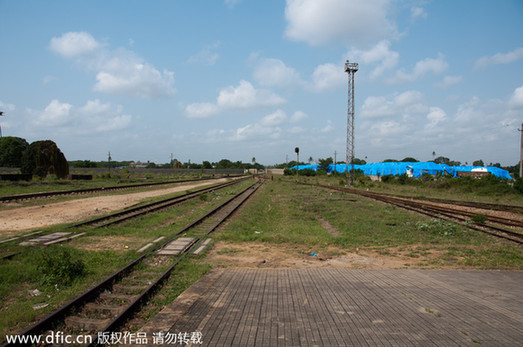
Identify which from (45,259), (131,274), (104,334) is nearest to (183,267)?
(131,274)

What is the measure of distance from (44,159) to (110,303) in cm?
4863

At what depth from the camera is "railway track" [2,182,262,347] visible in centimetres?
452

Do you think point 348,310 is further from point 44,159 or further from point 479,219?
point 44,159

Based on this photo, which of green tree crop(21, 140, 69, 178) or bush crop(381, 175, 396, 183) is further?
bush crop(381, 175, 396, 183)

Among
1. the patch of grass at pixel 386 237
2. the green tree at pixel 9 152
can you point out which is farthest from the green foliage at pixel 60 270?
the green tree at pixel 9 152

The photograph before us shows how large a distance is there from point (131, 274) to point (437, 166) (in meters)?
78.5

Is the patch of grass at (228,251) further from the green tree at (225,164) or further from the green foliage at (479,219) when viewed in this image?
the green tree at (225,164)

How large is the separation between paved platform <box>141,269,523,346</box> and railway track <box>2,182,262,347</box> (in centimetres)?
63

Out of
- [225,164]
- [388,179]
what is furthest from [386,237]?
[225,164]

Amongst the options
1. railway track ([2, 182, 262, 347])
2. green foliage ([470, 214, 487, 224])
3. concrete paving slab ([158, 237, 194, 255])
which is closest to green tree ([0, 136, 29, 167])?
concrete paving slab ([158, 237, 194, 255])

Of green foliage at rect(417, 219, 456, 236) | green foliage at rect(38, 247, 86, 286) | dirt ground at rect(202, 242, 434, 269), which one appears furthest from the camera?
green foliage at rect(417, 219, 456, 236)

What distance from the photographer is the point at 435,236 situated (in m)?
11.9

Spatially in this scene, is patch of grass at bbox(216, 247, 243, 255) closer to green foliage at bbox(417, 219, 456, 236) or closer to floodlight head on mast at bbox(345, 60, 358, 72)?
green foliage at bbox(417, 219, 456, 236)

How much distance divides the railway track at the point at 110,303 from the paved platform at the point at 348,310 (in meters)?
0.63
